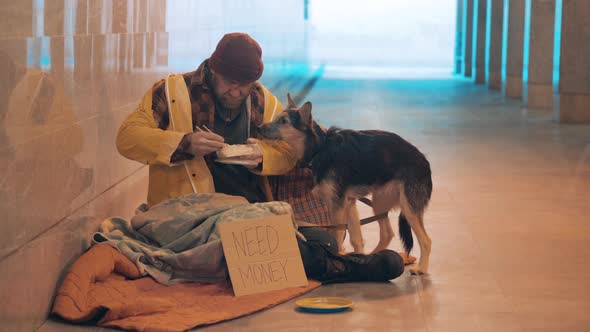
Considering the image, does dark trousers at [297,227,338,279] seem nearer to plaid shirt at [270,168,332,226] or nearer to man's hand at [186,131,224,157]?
plaid shirt at [270,168,332,226]

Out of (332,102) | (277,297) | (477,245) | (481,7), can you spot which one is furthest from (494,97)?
(277,297)

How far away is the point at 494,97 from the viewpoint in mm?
21672

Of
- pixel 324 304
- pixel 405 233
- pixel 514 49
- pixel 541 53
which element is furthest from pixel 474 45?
pixel 324 304

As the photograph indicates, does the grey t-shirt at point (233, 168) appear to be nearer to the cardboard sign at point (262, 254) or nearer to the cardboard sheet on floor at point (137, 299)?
the cardboard sign at point (262, 254)

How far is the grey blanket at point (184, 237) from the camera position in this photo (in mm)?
5086

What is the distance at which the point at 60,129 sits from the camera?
4.70 meters

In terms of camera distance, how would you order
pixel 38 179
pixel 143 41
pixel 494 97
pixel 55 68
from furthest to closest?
pixel 494 97 → pixel 143 41 → pixel 55 68 → pixel 38 179

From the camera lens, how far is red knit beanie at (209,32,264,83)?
17.6 feet

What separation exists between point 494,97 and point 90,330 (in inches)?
724

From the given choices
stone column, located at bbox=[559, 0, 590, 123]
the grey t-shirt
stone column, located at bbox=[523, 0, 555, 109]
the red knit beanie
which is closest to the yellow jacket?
the grey t-shirt

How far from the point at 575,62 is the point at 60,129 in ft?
39.3

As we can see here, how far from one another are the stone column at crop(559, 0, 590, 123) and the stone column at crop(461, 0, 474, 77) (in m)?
16.3

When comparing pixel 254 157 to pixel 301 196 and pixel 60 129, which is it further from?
pixel 60 129

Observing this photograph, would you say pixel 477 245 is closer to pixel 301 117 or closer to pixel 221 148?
pixel 301 117
